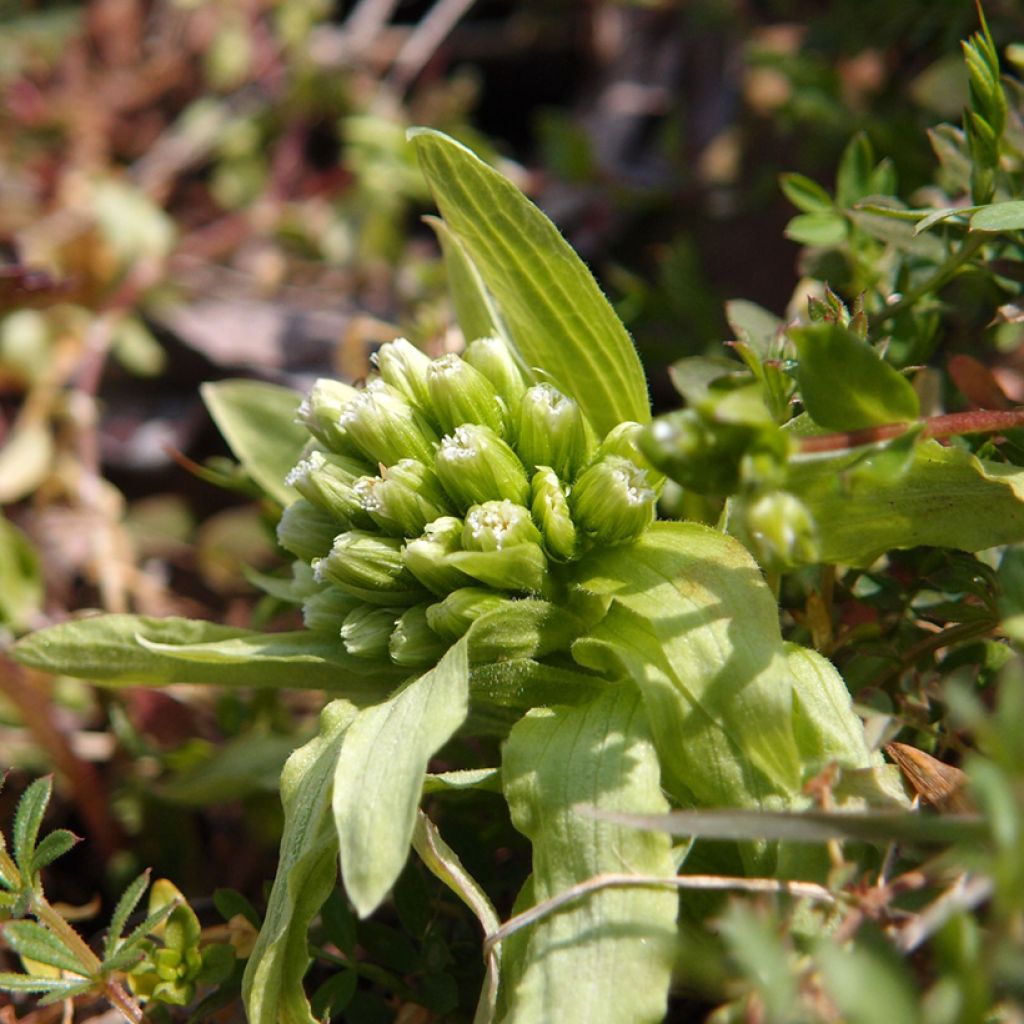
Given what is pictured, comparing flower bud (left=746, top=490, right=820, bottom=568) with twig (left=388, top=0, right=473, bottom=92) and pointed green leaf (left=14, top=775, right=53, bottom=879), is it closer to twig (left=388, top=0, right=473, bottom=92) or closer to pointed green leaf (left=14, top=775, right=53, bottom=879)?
pointed green leaf (left=14, top=775, right=53, bottom=879)

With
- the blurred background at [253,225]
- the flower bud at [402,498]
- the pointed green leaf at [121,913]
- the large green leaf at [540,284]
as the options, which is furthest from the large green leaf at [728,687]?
the blurred background at [253,225]

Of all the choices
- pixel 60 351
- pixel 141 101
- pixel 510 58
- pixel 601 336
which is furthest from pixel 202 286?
pixel 601 336

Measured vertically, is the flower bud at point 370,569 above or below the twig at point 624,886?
above

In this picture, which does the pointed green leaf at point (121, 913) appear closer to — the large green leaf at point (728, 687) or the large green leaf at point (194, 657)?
the large green leaf at point (194, 657)

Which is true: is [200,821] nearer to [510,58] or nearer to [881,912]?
[881,912]

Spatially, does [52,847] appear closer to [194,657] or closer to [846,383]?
[194,657]

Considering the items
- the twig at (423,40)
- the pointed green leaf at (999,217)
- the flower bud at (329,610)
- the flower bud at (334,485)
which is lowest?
the flower bud at (329,610)

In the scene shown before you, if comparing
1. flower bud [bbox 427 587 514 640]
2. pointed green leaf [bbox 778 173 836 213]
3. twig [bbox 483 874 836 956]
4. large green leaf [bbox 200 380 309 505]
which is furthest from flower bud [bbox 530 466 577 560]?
pointed green leaf [bbox 778 173 836 213]
